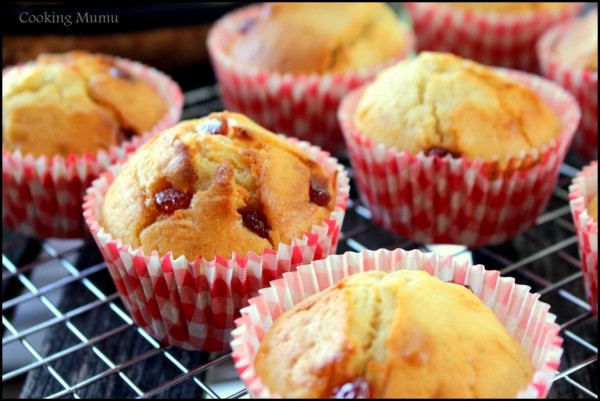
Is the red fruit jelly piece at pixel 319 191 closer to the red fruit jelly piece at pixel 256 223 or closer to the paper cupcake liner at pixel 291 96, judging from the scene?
the red fruit jelly piece at pixel 256 223

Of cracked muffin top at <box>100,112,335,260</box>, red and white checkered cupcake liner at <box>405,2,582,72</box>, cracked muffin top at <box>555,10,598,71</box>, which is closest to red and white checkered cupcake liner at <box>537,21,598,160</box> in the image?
cracked muffin top at <box>555,10,598,71</box>

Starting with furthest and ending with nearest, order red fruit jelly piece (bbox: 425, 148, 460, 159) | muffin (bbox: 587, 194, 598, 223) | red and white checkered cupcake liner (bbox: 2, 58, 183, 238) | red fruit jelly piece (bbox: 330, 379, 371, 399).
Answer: red and white checkered cupcake liner (bbox: 2, 58, 183, 238), red fruit jelly piece (bbox: 425, 148, 460, 159), muffin (bbox: 587, 194, 598, 223), red fruit jelly piece (bbox: 330, 379, 371, 399)

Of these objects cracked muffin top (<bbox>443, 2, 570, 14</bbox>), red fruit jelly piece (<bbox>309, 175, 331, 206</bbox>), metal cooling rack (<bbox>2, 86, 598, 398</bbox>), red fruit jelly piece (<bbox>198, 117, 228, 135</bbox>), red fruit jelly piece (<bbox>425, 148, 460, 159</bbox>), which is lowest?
metal cooling rack (<bbox>2, 86, 598, 398</bbox>)

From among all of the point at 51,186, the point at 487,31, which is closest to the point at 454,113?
the point at 487,31

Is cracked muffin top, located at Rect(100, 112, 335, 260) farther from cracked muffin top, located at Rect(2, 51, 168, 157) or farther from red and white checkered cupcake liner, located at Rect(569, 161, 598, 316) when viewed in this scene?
red and white checkered cupcake liner, located at Rect(569, 161, 598, 316)

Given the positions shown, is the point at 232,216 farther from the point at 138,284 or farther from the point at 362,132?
the point at 362,132

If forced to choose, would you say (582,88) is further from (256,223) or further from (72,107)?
(72,107)

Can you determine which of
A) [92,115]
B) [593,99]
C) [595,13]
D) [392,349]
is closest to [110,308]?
[92,115]
